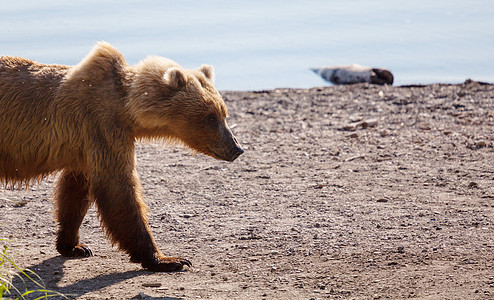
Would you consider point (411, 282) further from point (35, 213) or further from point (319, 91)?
point (319, 91)

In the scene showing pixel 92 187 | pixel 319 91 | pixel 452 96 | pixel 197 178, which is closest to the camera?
pixel 92 187

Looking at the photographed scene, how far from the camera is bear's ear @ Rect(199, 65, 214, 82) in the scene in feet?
17.8

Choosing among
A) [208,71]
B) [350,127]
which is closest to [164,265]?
[208,71]

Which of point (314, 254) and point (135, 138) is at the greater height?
point (135, 138)

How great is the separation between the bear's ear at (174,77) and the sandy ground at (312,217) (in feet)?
4.40

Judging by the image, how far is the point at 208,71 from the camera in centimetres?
544

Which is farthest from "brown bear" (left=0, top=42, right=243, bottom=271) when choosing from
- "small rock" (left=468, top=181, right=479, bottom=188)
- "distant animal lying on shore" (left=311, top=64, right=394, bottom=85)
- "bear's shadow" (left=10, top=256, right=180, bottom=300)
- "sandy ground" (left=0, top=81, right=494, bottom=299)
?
"distant animal lying on shore" (left=311, top=64, right=394, bottom=85)

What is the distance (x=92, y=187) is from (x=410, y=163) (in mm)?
3969

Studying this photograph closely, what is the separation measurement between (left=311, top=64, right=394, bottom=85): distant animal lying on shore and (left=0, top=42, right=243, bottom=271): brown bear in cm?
824

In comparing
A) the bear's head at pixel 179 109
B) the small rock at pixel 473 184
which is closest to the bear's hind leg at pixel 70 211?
the bear's head at pixel 179 109

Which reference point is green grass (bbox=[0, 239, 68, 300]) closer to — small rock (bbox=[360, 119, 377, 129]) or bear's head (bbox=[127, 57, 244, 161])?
bear's head (bbox=[127, 57, 244, 161])

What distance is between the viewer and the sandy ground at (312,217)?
182 inches

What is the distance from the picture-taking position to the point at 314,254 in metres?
5.19

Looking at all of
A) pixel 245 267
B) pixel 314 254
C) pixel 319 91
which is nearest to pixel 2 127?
pixel 245 267
